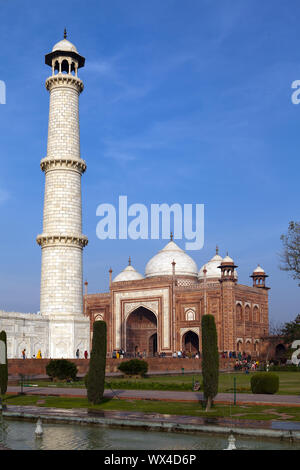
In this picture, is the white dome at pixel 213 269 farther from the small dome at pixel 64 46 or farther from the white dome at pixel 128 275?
the small dome at pixel 64 46

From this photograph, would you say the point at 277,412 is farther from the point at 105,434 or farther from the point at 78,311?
the point at 78,311

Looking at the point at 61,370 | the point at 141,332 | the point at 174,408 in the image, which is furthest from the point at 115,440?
the point at 141,332

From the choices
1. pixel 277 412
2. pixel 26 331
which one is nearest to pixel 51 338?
pixel 26 331

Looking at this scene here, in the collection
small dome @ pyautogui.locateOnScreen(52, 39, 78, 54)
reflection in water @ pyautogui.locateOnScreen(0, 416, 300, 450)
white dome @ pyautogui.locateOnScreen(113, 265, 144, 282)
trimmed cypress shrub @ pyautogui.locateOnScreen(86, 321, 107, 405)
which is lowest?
reflection in water @ pyautogui.locateOnScreen(0, 416, 300, 450)

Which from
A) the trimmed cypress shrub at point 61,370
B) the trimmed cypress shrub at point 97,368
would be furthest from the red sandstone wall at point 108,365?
the trimmed cypress shrub at point 97,368

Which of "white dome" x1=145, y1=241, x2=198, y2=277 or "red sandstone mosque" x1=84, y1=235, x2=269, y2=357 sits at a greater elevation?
"white dome" x1=145, y1=241, x2=198, y2=277

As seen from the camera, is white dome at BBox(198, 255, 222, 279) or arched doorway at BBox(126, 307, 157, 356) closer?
arched doorway at BBox(126, 307, 157, 356)

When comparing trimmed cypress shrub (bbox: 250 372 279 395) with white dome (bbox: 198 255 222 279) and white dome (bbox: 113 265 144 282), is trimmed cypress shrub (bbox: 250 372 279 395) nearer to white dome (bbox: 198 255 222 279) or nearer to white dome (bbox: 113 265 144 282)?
white dome (bbox: 198 255 222 279)

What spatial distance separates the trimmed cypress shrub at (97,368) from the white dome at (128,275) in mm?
45594

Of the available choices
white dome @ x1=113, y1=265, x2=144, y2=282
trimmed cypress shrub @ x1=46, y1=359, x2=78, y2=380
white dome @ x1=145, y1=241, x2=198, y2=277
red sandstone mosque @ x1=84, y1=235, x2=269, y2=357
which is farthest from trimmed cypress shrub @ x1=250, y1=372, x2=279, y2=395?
white dome @ x1=113, y1=265, x2=144, y2=282

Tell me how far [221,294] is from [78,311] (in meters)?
18.3

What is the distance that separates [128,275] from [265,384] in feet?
145

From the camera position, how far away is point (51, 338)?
3544 centimetres

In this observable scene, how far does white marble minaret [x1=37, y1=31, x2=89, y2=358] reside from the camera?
35.3 metres
